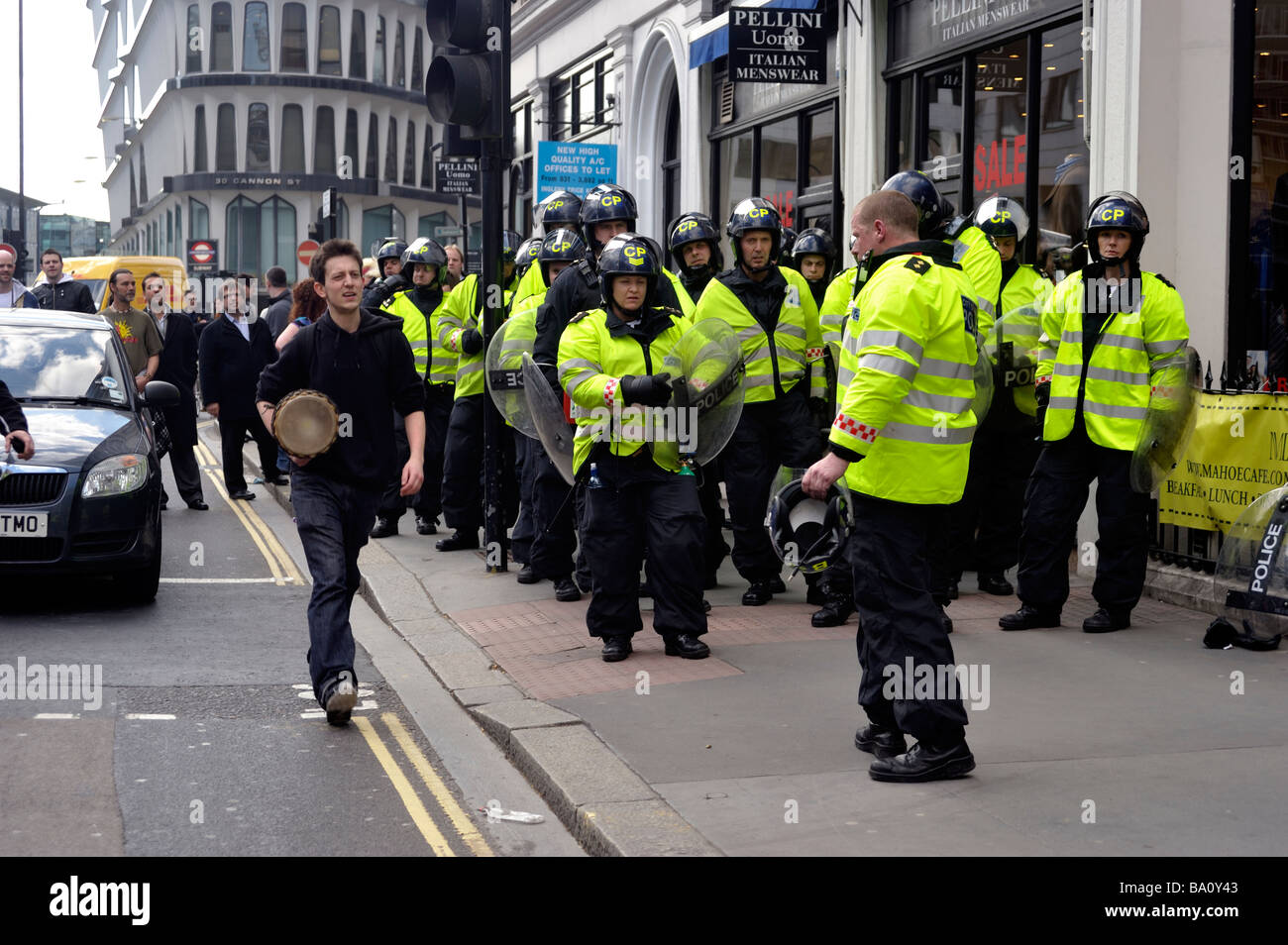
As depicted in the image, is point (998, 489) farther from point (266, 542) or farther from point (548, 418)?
point (266, 542)

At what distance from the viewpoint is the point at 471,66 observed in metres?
9.73

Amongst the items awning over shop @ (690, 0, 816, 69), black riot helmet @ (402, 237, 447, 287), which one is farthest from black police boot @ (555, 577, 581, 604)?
awning over shop @ (690, 0, 816, 69)

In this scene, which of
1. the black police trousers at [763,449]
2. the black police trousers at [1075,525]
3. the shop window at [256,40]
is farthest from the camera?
the shop window at [256,40]

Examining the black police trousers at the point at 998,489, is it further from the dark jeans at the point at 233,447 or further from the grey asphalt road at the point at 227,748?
the dark jeans at the point at 233,447

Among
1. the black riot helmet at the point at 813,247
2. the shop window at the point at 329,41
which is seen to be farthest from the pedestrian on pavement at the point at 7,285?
the shop window at the point at 329,41

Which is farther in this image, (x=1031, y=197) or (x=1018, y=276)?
(x=1031, y=197)

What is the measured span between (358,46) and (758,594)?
62727mm

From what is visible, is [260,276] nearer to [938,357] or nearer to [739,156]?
[739,156]

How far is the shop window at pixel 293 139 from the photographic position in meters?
66.0

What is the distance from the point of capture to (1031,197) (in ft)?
38.1

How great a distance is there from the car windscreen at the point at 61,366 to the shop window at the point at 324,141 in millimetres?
57500

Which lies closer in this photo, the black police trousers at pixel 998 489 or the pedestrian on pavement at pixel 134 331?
the black police trousers at pixel 998 489
